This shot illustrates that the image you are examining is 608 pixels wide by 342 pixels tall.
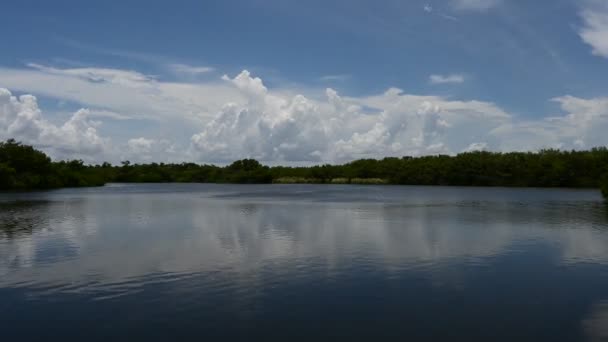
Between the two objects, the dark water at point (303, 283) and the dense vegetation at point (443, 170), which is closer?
the dark water at point (303, 283)

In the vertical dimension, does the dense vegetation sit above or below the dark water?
above

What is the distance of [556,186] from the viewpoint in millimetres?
124875

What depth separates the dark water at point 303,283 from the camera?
1266cm

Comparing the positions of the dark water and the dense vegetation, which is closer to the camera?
the dark water

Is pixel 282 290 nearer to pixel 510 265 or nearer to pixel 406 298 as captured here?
pixel 406 298

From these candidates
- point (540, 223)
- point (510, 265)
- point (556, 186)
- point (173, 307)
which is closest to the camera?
point (173, 307)

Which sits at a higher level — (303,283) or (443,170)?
(443,170)

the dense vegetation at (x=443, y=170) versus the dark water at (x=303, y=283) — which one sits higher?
the dense vegetation at (x=443, y=170)

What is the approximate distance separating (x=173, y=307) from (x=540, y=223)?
1217 inches

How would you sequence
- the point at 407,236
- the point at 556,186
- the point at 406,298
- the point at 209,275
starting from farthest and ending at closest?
the point at 556,186
the point at 407,236
the point at 209,275
the point at 406,298

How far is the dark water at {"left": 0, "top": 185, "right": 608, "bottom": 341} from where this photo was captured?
1266 cm

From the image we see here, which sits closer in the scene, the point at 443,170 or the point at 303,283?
the point at 303,283

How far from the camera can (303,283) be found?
17422 mm

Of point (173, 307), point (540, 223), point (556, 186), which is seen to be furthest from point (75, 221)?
point (556, 186)
